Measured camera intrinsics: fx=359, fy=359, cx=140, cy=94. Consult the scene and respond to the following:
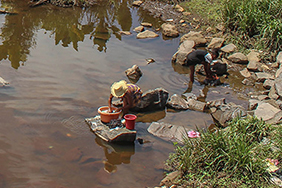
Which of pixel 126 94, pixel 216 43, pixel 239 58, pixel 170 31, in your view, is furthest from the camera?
pixel 170 31

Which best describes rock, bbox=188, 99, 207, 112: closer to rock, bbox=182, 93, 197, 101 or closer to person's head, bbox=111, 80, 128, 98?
rock, bbox=182, 93, 197, 101

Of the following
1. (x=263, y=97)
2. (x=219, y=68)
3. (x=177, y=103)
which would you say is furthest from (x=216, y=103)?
(x=219, y=68)

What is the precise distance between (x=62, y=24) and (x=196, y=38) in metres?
5.31

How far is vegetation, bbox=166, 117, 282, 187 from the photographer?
5379mm

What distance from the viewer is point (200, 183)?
5.43 meters

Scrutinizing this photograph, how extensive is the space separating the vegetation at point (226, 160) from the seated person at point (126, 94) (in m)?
1.64

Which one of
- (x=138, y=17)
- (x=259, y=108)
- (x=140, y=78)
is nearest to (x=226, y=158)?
(x=259, y=108)

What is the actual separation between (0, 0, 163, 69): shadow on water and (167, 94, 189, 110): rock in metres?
4.09

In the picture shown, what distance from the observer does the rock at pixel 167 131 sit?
23.5ft

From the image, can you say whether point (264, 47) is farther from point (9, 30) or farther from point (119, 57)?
point (9, 30)

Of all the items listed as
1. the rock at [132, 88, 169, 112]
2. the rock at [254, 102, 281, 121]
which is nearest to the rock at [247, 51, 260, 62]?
the rock at [254, 102, 281, 121]

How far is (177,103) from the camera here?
851 cm

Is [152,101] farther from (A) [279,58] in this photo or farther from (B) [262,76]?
(A) [279,58]

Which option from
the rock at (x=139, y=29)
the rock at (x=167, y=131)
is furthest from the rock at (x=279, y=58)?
the rock at (x=139, y=29)
